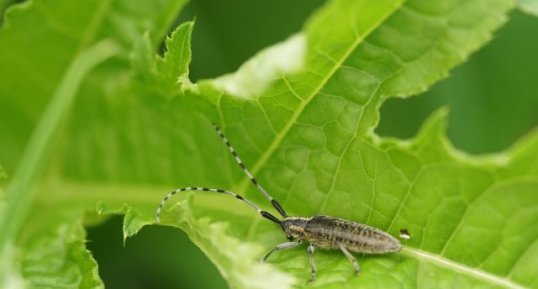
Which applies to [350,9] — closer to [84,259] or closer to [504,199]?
[504,199]

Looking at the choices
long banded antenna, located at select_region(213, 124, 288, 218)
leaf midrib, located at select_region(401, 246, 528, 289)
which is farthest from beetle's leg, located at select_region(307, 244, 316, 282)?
leaf midrib, located at select_region(401, 246, 528, 289)

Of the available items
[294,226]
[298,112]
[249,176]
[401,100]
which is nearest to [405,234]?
[294,226]

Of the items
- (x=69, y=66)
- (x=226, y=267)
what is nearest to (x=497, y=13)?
(x=226, y=267)

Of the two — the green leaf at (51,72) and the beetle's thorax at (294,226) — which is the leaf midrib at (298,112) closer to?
the beetle's thorax at (294,226)

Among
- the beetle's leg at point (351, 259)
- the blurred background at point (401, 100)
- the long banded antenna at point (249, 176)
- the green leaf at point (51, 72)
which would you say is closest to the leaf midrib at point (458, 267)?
the beetle's leg at point (351, 259)

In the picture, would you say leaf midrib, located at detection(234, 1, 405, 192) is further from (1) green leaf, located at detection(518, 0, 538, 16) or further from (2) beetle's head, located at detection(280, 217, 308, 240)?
(1) green leaf, located at detection(518, 0, 538, 16)

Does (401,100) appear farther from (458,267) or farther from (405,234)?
(458,267)
